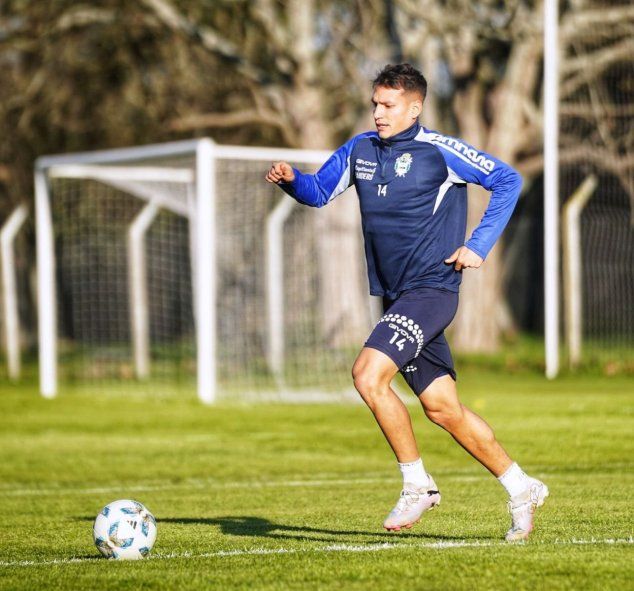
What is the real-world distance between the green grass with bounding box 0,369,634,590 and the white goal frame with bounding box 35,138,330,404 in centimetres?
72

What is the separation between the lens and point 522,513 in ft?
23.1

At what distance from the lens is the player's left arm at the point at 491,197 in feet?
23.3

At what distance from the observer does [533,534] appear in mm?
7305

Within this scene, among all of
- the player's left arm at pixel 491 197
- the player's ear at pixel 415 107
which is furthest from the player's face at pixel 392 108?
the player's left arm at pixel 491 197

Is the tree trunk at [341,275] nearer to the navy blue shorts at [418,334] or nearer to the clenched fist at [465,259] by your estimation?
the navy blue shorts at [418,334]

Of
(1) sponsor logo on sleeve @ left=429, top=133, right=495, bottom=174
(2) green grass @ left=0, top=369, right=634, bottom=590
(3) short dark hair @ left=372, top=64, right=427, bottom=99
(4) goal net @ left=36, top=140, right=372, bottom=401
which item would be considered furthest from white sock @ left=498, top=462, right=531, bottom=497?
(4) goal net @ left=36, top=140, right=372, bottom=401

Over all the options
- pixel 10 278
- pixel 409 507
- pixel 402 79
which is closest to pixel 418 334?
pixel 409 507

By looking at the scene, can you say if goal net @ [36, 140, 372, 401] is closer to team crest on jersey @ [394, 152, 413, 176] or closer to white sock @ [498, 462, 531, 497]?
team crest on jersey @ [394, 152, 413, 176]

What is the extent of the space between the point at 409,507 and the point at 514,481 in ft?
1.80

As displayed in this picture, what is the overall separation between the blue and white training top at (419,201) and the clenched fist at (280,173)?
14.6 inches

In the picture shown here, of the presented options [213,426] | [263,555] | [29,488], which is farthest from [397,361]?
[213,426]

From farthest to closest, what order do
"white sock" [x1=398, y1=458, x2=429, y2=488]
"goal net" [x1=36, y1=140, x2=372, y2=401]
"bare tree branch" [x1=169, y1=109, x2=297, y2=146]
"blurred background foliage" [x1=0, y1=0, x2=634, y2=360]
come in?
1. "bare tree branch" [x1=169, y1=109, x2=297, y2=146]
2. "blurred background foliage" [x1=0, y1=0, x2=634, y2=360]
3. "goal net" [x1=36, y1=140, x2=372, y2=401]
4. "white sock" [x1=398, y1=458, x2=429, y2=488]

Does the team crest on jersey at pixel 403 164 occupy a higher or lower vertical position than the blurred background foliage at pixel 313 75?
lower

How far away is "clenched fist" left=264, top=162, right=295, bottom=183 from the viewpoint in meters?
7.37
